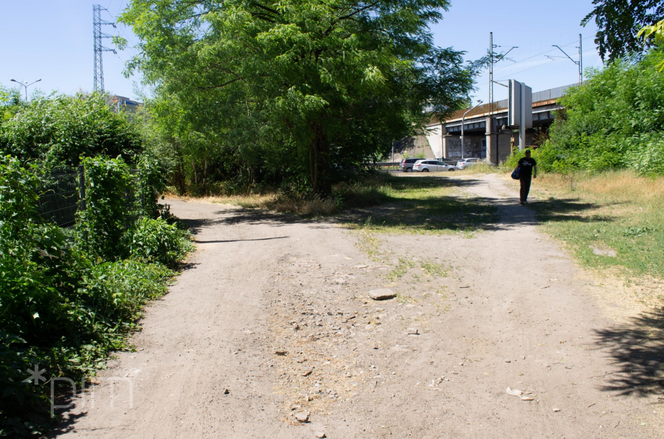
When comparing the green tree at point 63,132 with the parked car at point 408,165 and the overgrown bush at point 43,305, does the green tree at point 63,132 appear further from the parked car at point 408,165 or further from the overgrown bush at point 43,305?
the parked car at point 408,165

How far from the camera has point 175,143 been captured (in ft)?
78.3

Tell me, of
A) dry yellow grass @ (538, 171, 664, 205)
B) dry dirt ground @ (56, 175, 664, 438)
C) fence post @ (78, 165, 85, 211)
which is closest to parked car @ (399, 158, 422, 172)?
dry yellow grass @ (538, 171, 664, 205)

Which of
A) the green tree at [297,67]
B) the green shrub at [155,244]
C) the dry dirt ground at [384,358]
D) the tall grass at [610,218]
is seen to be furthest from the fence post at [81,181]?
the tall grass at [610,218]

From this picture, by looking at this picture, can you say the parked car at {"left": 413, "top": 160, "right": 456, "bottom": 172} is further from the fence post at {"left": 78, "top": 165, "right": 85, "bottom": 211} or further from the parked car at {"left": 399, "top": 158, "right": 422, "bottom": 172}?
the fence post at {"left": 78, "top": 165, "right": 85, "bottom": 211}

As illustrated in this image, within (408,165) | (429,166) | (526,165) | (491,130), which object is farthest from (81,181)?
(491,130)

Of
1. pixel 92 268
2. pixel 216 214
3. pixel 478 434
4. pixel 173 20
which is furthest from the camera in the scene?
pixel 216 214

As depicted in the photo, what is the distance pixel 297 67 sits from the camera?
14359 mm

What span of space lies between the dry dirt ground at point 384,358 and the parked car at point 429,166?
4554 cm

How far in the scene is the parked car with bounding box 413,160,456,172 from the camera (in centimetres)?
5388

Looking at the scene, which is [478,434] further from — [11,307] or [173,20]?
[173,20]

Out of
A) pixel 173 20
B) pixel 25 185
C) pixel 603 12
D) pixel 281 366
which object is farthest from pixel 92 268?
pixel 173 20

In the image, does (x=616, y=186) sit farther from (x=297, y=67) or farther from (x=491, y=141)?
→ (x=491, y=141)

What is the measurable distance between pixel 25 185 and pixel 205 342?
2.30 m

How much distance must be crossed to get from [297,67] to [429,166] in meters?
41.5
